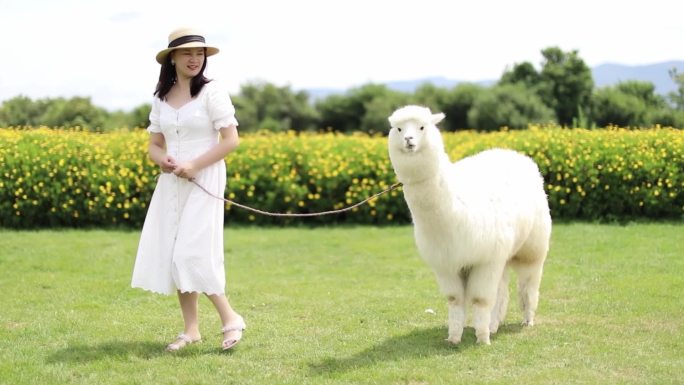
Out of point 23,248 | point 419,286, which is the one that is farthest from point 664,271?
point 23,248

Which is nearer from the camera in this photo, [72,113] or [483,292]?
[483,292]

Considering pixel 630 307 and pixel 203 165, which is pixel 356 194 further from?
pixel 203 165

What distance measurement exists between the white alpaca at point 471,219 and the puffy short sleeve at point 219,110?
1.15 m

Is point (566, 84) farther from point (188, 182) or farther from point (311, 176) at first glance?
point (188, 182)

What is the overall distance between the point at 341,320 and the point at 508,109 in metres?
30.0

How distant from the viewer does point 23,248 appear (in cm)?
1159

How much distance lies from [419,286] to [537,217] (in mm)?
2419

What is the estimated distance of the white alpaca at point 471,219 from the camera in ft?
19.5

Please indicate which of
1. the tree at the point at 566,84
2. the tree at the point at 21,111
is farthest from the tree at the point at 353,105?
the tree at the point at 21,111

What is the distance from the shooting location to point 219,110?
613 cm

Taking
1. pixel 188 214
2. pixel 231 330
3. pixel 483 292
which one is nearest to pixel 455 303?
pixel 483 292

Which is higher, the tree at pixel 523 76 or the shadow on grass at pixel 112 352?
the tree at pixel 523 76

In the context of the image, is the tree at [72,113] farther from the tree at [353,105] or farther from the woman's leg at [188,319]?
the woman's leg at [188,319]

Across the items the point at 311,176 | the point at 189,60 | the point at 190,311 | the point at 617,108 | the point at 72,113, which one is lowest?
the point at 190,311
